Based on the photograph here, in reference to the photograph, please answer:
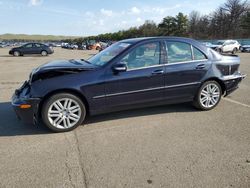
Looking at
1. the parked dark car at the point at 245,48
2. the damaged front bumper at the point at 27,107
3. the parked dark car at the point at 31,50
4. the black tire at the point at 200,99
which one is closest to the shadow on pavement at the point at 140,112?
the black tire at the point at 200,99

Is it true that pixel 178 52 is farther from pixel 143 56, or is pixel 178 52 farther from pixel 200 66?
pixel 143 56

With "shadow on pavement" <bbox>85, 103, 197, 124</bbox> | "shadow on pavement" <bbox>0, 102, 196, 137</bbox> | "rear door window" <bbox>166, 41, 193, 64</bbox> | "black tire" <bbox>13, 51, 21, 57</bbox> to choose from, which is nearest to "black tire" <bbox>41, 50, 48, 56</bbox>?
"black tire" <bbox>13, 51, 21, 57</bbox>

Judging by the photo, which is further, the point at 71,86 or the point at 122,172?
the point at 71,86

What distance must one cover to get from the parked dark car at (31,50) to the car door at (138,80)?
22.8 meters

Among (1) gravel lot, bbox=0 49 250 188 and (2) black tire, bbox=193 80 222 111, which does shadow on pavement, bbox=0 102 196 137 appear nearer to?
(1) gravel lot, bbox=0 49 250 188

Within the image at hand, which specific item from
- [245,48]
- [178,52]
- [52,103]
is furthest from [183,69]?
[245,48]

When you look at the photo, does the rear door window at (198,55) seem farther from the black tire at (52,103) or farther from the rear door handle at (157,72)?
the black tire at (52,103)

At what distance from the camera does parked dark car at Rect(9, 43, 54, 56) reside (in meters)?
25.3

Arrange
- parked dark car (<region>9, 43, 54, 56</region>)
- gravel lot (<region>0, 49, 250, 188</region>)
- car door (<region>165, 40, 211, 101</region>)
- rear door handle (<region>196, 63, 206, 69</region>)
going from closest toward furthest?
gravel lot (<region>0, 49, 250, 188</region>) < car door (<region>165, 40, 211, 101</region>) < rear door handle (<region>196, 63, 206, 69</region>) < parked dark car (<region>9, 43, 54, 56</region>)

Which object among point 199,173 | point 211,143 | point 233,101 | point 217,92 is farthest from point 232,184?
point 233,101

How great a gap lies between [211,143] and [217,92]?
1.92 metres

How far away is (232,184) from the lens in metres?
2.79

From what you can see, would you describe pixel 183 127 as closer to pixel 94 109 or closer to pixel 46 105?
pixel 94 109

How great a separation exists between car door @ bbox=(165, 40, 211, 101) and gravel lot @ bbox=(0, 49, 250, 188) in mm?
483
